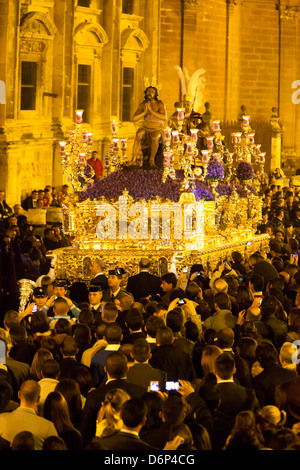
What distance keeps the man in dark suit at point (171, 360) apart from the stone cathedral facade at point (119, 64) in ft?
37.1

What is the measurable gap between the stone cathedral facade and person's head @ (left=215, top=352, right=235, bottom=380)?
1242cm

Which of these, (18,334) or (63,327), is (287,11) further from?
(18,334)

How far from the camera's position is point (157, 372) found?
31.7 feet

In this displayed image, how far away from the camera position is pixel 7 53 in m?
26.8

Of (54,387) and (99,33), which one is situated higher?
(99,33)

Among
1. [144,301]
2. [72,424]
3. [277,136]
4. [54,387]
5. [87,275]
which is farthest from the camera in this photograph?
[277,136]

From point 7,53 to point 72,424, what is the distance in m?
19.2

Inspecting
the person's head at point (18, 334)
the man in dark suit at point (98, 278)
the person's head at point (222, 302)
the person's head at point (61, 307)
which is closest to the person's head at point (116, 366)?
the person's head at point (18, 334)

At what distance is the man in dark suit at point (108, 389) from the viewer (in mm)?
8719

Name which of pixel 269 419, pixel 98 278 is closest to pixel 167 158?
pixel 98 278

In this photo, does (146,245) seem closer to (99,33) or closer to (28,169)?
(28,169)

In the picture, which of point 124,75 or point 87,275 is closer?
point 87,275

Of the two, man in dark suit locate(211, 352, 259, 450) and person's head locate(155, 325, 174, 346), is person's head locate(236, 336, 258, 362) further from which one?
man in dark suit locate(211, 352, 259, 450)
